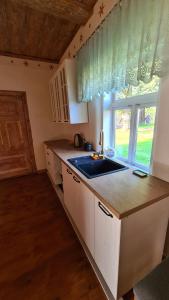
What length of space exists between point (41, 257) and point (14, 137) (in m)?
2.38

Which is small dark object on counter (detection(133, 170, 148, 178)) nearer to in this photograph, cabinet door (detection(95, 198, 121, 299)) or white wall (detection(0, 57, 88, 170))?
cabinet door (detection(95, 198, 121, 299))

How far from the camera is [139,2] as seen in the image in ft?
3.04

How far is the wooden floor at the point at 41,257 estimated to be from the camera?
112cm

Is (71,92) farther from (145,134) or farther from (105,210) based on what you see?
(105,210)

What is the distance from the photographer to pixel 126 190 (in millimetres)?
1003

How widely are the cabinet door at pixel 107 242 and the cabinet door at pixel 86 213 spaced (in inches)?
3.2

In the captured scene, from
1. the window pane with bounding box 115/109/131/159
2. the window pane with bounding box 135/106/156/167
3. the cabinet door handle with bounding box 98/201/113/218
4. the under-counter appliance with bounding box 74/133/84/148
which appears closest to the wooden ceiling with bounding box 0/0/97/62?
the window pane with bounding box 115/109/131/159

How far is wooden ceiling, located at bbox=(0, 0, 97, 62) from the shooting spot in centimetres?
151

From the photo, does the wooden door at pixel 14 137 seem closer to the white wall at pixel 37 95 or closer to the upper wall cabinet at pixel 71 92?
the white wall at pixel 37 95

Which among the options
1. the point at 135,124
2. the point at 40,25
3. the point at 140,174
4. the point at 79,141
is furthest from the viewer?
the point at 79,141

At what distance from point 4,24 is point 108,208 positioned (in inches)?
101

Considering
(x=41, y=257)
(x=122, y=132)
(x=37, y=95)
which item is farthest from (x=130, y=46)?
(x=37, y=95)

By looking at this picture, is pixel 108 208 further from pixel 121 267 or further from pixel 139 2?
→ pixel 139 2

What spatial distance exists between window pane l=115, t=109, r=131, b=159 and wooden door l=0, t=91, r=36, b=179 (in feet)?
6.90
